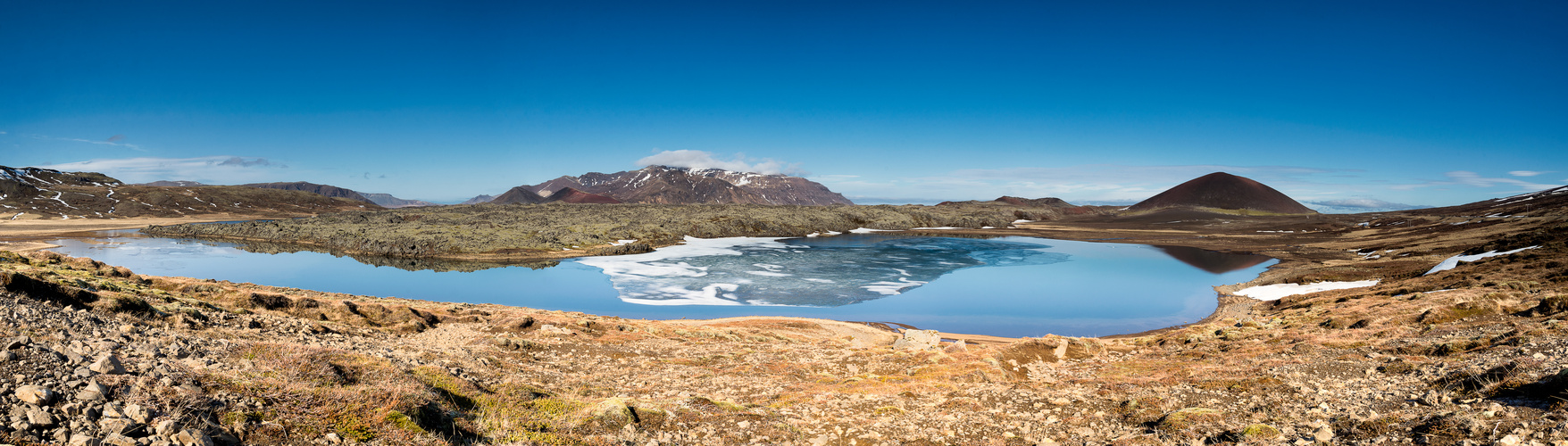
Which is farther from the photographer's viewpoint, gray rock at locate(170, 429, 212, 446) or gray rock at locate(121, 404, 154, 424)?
gray rock at locate(121, 404, 154, 424)

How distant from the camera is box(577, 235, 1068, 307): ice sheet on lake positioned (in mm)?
34000

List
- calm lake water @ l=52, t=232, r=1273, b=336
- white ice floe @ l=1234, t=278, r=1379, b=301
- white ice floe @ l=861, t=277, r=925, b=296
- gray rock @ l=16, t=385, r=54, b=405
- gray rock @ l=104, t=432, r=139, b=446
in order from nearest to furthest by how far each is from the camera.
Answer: gray rock @ l=104, t=432, r=139, b=446
gray rock @ l=16, t=385, r=54, b=405
white ice floe @ l=1234, t=278, r=1379, b=301
calm lake water @ l=52, t=232, r=1273, b=336
white ice floe @ l=861, t=277, r=925, b=296

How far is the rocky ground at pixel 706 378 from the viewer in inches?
211

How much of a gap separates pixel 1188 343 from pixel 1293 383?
742 centimetres

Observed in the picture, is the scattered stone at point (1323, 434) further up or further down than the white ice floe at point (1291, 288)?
further up

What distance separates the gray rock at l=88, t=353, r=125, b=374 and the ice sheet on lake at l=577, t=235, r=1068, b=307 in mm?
26250

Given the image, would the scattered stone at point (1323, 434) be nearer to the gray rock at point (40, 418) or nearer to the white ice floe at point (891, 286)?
the gray rock at point (40, 418)

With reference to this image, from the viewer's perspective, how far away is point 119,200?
110 metres

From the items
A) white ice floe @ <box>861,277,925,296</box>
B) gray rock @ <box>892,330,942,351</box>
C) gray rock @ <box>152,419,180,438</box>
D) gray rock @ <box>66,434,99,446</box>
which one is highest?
gray rock @ <box>66,434,99,446</box>

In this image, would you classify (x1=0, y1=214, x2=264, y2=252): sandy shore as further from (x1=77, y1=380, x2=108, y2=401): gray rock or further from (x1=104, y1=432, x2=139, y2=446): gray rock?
(x1=104, y1=432, x2=139, y2=446): gray rock

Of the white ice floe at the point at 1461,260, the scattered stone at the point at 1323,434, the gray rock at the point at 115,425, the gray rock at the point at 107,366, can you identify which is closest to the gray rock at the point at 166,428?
the gray rock at the point at 115,425

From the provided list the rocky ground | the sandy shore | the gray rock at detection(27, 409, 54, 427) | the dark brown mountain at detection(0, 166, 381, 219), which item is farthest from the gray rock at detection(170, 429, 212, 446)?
the dark brown mountain at detection(0, 166, 381, 219)

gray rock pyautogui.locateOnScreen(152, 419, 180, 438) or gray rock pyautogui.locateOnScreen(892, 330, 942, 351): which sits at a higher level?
gray rock pyautogui.locateOnScreen(152, 419, 180, 438)

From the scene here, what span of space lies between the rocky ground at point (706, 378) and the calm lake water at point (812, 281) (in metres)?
10.8
